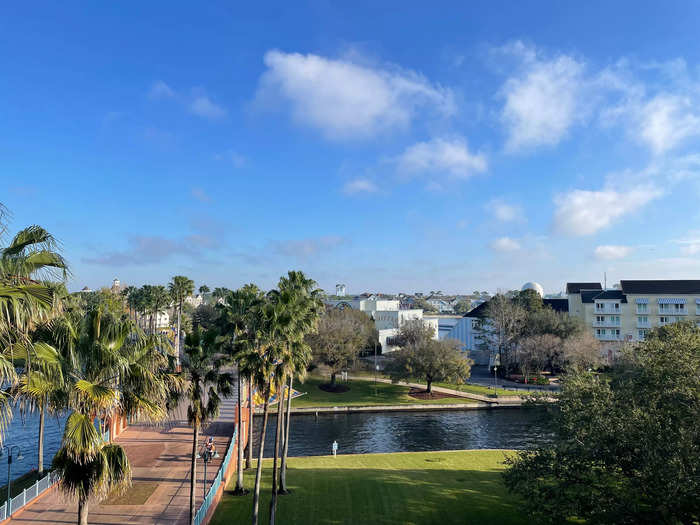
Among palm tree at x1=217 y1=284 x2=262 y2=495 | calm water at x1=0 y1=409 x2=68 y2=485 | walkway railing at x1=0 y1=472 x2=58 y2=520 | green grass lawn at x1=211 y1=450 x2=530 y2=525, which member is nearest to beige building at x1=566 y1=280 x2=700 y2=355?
green grass lawn at x1=211 y1=450 x2=530 y2=525

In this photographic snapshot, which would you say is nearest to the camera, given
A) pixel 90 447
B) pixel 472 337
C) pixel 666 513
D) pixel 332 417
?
pixel 90 447

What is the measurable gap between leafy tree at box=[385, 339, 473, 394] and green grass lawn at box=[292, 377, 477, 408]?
2.59 m

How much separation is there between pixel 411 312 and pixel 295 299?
312 ft

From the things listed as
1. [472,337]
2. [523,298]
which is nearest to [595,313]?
[523,298]

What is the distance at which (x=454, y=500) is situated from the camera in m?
26.5

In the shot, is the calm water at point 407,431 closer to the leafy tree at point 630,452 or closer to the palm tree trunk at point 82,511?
the leafy tree at point 630,452

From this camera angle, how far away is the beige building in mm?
90188

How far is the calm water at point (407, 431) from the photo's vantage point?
44.9 meters

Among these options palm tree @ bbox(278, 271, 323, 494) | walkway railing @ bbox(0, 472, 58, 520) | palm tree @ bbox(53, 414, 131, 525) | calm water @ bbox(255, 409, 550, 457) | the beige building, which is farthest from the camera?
the beige building

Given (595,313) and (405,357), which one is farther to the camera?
(595,313)

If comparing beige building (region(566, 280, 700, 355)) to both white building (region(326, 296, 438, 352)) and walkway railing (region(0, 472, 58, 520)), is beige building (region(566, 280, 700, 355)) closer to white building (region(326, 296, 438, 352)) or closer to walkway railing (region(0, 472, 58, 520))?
white building (region(326, 296, 438, 352))

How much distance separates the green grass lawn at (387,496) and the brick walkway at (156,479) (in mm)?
2289

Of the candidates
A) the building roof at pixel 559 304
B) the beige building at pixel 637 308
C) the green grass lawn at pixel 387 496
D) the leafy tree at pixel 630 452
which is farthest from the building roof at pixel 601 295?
the leafy tree at pixel 630 452

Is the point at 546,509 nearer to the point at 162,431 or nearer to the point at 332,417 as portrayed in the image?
the point at 162,431
